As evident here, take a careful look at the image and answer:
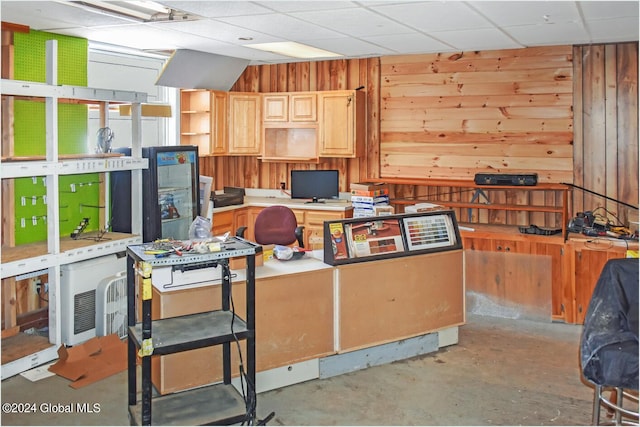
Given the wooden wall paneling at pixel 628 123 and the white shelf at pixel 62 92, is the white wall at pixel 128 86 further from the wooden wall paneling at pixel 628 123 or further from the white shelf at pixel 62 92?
the wooden wall paneling at pixel 628 123

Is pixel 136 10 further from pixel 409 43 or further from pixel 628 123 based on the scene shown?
pixel 628 123

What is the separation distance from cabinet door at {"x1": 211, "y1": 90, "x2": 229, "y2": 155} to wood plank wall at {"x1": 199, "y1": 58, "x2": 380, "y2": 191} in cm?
37

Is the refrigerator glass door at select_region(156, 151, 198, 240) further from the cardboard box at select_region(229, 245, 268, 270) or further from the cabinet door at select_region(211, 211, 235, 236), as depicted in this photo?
the cardboard box at select_region(229, 245, 268, 270)

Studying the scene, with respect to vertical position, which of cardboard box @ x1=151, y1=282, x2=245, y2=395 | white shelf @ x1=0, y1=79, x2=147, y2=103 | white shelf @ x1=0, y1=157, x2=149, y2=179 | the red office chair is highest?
white shelf @ x1=0, y1=79, x2=147, y2=103

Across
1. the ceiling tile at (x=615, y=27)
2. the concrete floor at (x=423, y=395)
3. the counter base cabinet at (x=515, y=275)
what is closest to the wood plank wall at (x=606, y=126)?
the ceiling tile at (x=615, y=27)

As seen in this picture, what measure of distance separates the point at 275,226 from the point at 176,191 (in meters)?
1.03

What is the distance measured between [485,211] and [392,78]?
185cm


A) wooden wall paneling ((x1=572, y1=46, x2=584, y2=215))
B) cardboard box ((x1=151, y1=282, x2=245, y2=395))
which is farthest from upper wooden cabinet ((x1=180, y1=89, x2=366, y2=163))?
cardboard box ((x1=151, y1=282, x2=245, y2=395))

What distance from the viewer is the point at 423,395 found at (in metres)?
4.13

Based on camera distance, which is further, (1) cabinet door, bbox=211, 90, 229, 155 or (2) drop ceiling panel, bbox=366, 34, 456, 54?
(1) cabinet door, bbox=211, 90, 229, 155

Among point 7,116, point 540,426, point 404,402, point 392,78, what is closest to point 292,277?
point 404,402

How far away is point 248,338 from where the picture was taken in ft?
11.5

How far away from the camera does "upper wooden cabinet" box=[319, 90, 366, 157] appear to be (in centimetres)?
708

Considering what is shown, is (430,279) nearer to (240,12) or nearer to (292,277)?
(292,277)
